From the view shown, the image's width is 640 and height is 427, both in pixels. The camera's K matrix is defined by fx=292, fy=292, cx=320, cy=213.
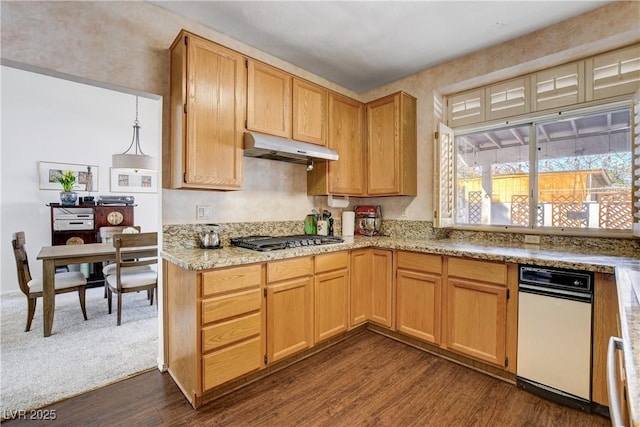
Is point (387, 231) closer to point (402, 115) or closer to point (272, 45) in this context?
point (402, 115)

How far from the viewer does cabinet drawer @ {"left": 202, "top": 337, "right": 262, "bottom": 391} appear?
5.98 ft

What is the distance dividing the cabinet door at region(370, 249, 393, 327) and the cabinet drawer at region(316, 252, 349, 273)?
345 mm

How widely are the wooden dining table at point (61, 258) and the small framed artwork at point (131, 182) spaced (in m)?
1.79

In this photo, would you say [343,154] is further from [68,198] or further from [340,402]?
[68,198]

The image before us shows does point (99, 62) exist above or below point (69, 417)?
above

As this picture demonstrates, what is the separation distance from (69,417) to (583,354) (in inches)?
124

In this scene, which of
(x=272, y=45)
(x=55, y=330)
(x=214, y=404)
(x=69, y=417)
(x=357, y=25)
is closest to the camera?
(x=69, y=417)

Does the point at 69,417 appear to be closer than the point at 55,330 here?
Yes

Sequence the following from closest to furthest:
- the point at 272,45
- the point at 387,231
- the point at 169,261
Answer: the point at 169,261 < the point at 272,45 < the point at 387,231

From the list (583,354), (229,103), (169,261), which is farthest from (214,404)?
(583,354)

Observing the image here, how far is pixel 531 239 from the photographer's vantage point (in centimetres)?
253

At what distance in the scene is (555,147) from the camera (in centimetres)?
252

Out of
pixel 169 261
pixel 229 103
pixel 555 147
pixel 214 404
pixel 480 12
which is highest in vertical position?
pixel 480 12

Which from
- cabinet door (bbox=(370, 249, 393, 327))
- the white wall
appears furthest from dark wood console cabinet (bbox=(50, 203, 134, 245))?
cabinet door (bbox=(370, 249, 393, 327))
